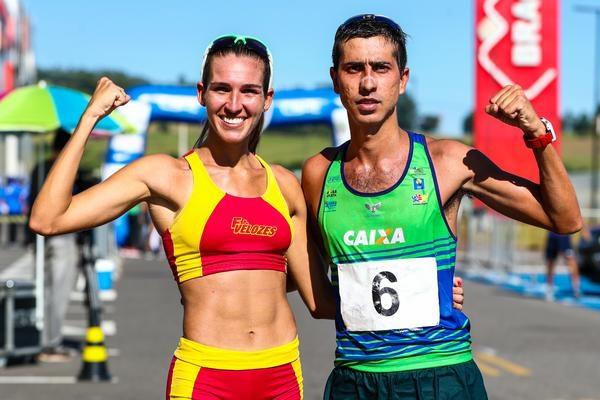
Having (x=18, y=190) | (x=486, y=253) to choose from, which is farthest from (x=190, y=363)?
(x=18, y=190)

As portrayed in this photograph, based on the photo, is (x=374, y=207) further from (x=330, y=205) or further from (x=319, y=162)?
(x=319, y=162)

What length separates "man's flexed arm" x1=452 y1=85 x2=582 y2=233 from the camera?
3.81m

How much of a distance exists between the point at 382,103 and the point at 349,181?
0.30 m

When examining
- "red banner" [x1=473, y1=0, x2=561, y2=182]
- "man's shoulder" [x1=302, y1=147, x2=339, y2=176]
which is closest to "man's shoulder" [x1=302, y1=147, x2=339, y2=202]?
"man's shoulder" [x1=302, y1=147, x2=339, y2=176]

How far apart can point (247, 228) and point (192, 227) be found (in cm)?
19

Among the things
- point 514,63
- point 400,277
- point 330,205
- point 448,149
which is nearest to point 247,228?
point 330,205

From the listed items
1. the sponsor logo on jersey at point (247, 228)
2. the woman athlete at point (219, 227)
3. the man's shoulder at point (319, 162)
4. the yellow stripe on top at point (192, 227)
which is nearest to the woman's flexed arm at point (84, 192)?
the woman athlete at point (219, 227)

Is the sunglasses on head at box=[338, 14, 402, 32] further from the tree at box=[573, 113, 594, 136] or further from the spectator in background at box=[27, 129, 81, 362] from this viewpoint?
the tree at box=[573, 113, 594, 136]

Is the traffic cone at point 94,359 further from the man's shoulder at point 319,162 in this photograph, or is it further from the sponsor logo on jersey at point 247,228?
the sponsor logo on jersey at point 247,228

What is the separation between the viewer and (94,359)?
386 inches

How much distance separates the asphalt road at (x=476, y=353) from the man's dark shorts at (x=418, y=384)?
16.5 ft

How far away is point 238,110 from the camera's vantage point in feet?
13.1

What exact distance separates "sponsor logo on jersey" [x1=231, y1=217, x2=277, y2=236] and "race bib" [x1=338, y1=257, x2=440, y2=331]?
0.34m

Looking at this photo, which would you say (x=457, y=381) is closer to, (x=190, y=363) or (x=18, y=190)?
(x=190, y=363)
